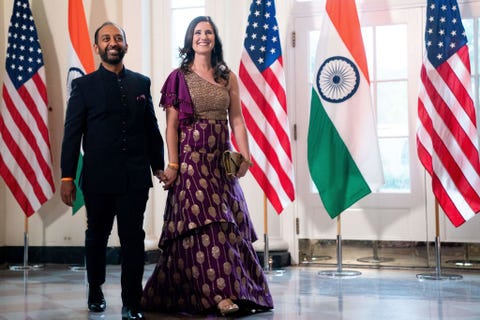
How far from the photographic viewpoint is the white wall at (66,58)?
6.45 meters

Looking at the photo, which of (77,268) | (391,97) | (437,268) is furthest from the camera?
(77,268)

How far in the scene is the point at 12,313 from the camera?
410cm

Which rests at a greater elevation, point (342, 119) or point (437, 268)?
point (342, 119)

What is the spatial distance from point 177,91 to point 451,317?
72.9 inches

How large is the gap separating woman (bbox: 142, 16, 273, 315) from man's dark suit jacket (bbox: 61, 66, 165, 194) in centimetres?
32

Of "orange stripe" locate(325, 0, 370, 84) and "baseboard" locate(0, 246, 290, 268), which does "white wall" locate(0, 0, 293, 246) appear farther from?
"orange stripe" locate(325, 0, 370, 84)

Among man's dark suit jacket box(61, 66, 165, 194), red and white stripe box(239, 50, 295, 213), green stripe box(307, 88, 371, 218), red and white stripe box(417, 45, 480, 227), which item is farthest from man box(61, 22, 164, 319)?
red and white stripe box(417, 45, 480, 227)

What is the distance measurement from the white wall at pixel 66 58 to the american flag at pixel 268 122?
22.5 inches

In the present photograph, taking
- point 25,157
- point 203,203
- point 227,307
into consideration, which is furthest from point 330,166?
point 25,157

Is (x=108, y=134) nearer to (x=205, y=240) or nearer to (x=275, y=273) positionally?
(x=205, y=240)

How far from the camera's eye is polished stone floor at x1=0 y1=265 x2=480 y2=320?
399 cm

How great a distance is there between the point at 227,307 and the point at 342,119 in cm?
230

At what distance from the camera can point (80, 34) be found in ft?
20.9

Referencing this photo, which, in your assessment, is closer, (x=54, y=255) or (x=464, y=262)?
(x=464, y=262)
